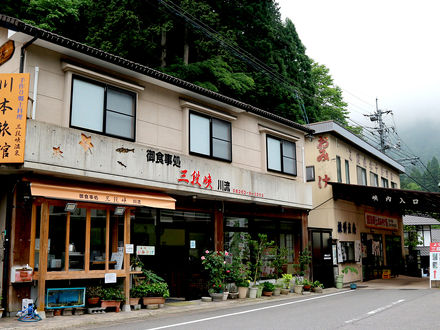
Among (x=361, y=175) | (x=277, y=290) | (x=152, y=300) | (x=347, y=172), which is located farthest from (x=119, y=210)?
(x=361, y=175)

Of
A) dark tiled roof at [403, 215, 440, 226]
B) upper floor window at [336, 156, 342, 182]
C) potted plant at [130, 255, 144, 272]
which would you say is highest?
upper floor window at [336, 156, 342, 182]

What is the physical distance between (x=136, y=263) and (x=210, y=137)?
5744 millimetres

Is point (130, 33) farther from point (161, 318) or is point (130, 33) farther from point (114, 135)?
point (161, 318)

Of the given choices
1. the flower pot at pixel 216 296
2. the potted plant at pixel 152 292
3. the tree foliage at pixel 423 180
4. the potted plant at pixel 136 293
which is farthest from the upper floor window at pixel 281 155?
the tree foliage at pixel 423 180

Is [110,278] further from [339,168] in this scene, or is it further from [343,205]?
[339,168]

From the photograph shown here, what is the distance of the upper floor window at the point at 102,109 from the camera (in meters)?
12.7

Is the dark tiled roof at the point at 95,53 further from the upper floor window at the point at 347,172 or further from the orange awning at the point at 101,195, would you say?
the upper floor window at the point at 347,172

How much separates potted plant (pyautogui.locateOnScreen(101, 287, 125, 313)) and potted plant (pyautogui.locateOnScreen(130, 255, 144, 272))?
0.97 m

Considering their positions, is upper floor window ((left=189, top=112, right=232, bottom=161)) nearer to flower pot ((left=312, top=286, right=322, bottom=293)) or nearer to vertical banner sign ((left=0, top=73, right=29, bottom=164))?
vertical banner sign ((left=0, top=73, right=29, bottom=164))

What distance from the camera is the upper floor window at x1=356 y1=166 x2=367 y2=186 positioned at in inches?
1124

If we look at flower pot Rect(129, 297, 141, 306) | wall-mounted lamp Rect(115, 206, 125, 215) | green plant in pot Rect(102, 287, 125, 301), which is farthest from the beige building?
green plant in pot Rect(102, 287, 125, 301)

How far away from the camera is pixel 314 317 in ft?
36.8

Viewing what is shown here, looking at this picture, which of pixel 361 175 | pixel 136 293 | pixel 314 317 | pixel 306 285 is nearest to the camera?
pixel 314 317

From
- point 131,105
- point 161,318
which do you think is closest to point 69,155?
point 131,105
